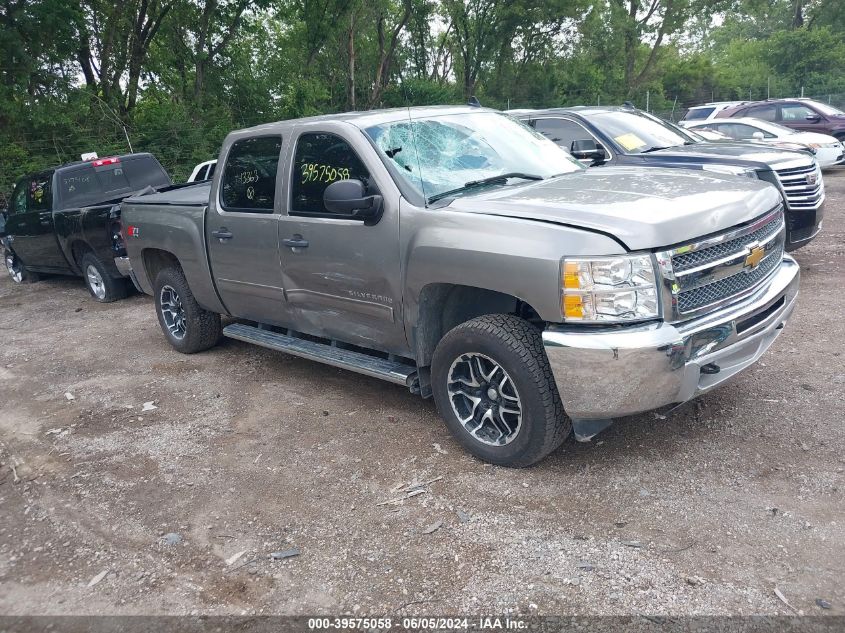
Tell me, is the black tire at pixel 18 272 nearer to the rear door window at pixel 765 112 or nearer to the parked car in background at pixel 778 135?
the parked car in background at pixel 778 135

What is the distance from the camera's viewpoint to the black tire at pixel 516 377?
362 centimetres

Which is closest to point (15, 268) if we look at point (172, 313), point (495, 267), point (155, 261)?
point (155, 261)

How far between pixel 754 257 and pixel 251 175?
11.3ft

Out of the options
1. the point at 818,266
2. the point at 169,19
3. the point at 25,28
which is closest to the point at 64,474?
the point at 818,266

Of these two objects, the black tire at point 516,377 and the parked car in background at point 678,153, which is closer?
the black tire at point 516,377

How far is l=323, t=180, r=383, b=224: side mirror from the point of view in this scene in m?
4.02

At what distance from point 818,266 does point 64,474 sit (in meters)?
7.55

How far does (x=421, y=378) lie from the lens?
4383 mm

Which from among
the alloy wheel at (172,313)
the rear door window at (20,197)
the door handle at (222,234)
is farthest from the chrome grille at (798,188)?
the rear door window at (20,197)

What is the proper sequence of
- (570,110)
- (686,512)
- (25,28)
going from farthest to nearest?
(25,28)
(570,110)
(686,512)

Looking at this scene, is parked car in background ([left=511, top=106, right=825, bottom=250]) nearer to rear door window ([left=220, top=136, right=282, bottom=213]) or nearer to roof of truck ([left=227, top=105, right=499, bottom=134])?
roof of truck ([left=227, top=105, right=499, bottom=134])

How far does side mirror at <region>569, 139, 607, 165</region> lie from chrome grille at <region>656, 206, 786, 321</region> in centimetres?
282

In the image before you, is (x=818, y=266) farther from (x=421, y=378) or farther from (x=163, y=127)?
(x=163, y=127)

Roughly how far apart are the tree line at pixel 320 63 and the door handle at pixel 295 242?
13.8 metres
